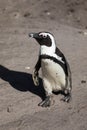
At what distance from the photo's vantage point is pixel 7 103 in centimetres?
526

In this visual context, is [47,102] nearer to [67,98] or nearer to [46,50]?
[67,98]

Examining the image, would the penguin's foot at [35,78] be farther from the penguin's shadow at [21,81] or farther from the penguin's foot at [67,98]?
the penguin's foot at [67,98]

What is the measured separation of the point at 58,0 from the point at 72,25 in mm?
1235

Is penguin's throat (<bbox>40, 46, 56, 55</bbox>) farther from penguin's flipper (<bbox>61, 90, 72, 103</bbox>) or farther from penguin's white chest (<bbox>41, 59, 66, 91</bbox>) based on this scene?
penguin's flipper (<bbox>61, 90, 72, 103</bbox>)

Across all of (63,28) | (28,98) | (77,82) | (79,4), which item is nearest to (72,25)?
(63,28)

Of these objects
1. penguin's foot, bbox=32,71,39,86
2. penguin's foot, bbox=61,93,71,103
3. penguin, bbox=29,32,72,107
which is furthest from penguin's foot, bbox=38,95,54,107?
penguin's foot, bbox=32,71,39,86

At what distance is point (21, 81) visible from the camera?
596 centimetres

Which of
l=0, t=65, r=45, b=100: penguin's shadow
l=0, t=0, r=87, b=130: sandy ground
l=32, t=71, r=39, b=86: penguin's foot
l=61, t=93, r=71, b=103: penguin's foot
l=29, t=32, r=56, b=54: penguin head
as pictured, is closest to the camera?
l=0, t=0, r=87, b=130: sandy ground

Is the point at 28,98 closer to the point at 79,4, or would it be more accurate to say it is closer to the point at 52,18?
Result: the point at 52,18

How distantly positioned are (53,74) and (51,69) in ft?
0.20

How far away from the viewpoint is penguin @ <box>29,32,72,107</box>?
5105mm

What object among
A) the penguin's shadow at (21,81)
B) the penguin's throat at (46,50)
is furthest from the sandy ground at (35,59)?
the penguin's throat at (46,50)

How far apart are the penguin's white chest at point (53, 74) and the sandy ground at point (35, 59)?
16 cm

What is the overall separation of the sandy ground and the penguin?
0.34 feet
